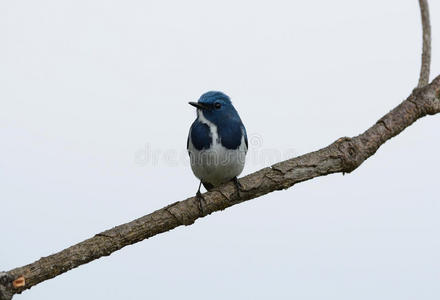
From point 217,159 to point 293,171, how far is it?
0.98m

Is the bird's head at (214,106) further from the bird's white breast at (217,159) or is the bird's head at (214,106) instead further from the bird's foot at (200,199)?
the bird's foot at (200,199)

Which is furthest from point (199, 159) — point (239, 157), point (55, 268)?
point (55, 268)

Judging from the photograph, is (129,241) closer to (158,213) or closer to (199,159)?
(158,213)

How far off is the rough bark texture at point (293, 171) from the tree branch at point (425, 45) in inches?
3.1

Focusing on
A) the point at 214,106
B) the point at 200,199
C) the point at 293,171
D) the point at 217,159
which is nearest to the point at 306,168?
the point at 293,171

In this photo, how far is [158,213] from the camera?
4414 mm

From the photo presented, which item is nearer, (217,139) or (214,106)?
(217,139)

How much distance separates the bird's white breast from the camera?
5.29m

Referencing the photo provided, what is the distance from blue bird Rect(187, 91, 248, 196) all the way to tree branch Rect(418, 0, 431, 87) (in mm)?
1657

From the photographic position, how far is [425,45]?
180 inches

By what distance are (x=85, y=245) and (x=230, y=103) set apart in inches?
81.0

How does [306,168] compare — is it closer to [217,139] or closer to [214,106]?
[217,139]

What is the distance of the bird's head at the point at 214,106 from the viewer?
5.38 m

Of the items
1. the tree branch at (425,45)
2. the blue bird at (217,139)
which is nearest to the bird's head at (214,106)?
the blue bird at (217,139)
